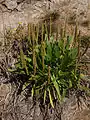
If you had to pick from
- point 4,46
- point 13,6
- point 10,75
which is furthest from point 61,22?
point 10,75

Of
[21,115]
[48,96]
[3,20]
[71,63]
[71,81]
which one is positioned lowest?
[21,115]

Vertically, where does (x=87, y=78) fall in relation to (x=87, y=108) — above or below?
above

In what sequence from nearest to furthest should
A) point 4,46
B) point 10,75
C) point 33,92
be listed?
point 33,92
point 10,75
point 4,46

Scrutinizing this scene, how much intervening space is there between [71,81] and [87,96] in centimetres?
35

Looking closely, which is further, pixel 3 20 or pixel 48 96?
pixel 3 20

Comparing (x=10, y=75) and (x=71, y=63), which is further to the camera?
(x=10, y=75)

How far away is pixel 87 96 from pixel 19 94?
2.96ft

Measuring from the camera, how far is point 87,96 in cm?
331

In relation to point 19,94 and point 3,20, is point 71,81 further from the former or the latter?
point 3,20

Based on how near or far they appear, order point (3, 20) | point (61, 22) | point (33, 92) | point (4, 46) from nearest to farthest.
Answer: point (33, 92) < point (4, 46) < point (3, 20) < point (61, 22)

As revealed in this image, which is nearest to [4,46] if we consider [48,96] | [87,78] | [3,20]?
[3,20]

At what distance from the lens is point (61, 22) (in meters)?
4.34

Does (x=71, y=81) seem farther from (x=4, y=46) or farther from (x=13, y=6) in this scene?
(x=13, y=6)

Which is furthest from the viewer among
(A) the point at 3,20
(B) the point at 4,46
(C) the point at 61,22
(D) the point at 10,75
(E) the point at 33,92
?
A: (C) the point at 61,22
